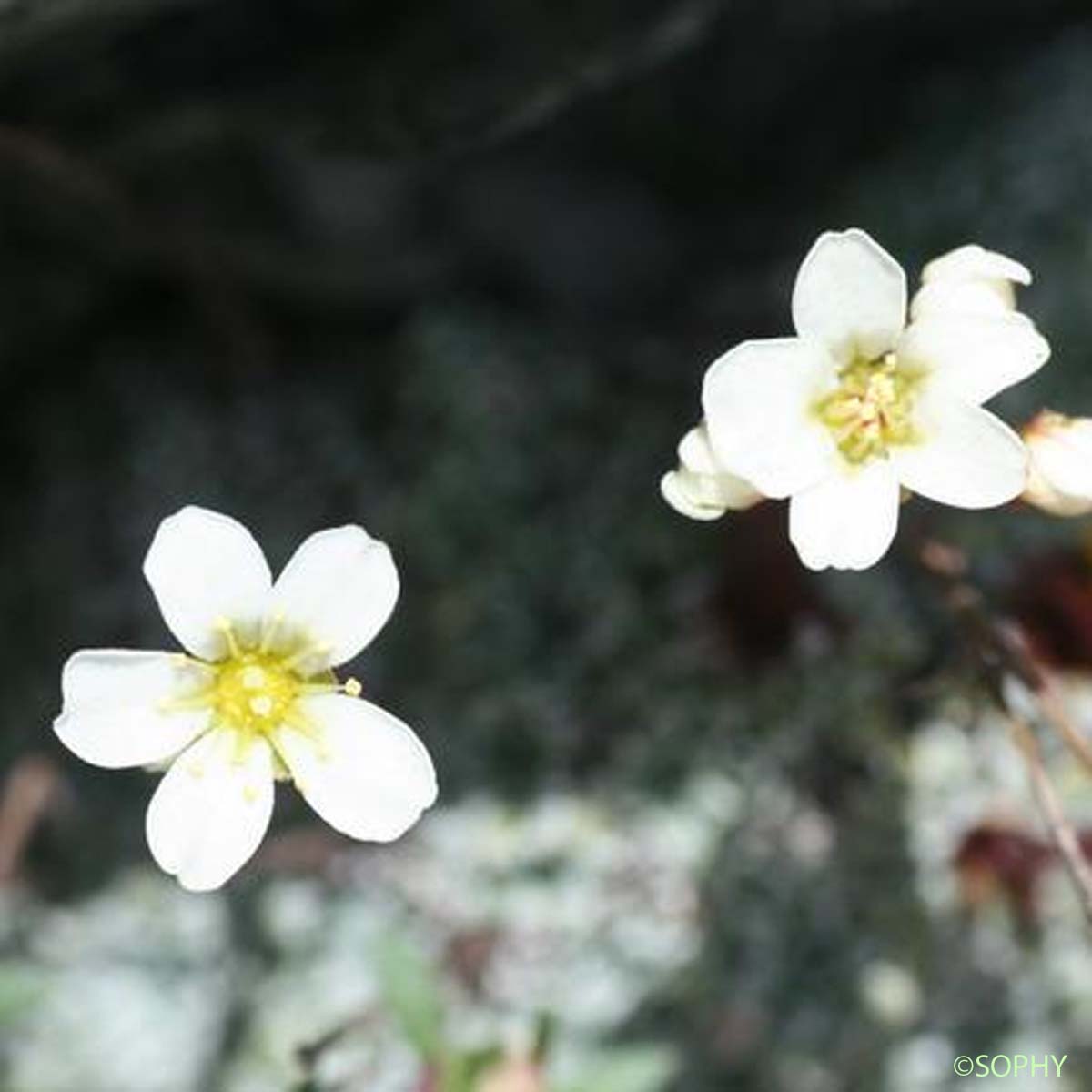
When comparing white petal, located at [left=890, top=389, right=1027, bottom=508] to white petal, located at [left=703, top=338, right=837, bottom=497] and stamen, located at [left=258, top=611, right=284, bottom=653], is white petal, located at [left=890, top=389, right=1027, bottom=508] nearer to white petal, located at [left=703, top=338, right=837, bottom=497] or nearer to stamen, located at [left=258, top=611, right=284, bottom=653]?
white petal, located at [left=703, top=338, right=837, bottom=497]

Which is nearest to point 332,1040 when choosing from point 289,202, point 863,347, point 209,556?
point 209,556

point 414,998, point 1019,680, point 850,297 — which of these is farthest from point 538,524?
point 850,297

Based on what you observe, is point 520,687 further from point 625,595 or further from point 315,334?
point 315,334

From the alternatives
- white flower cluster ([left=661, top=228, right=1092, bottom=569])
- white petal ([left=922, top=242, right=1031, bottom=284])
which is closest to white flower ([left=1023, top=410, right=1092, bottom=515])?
white flower cluster ([left=661, top=228, right=1092, bottom=569])

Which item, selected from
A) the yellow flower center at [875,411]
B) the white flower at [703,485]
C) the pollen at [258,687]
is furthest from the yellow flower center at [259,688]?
the yellow flower center at [875,411]

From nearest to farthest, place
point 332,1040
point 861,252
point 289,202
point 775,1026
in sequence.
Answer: point 861,252 < point 332,1040 < point 775,1026 < point 289,202

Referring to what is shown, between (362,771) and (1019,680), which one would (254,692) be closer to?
(362,771)
